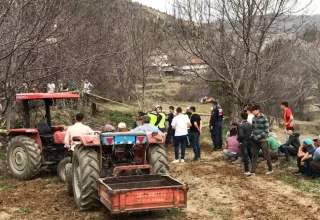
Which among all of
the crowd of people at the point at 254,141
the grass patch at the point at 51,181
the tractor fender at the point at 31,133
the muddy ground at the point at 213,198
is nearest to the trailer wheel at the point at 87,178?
the muddy ground at the point at 213,198

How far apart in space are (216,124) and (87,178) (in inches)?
306

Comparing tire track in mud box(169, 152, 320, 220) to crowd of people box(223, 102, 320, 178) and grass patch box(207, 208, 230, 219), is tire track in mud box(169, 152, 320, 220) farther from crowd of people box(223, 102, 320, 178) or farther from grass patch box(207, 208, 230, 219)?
crowd of people box(223, 102, 320, 178)

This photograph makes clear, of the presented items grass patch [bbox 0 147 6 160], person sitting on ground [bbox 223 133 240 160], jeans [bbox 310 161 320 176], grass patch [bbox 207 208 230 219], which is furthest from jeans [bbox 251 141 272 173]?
grass patch [bbox 0 147 6 160]

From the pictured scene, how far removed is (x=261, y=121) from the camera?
10336mm

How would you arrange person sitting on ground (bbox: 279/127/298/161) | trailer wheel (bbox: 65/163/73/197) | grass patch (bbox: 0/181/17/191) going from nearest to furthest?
trailer wheel (bbox: 65/163/73/197) < grass patch (bbox: 0/181/17/191) < person sitting on ground (bbox: 279/127/298/161)

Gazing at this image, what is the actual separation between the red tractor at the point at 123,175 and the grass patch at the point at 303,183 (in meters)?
3.11

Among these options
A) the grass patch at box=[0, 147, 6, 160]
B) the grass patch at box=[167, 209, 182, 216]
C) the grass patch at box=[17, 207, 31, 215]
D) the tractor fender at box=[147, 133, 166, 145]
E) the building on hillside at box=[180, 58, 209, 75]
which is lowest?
the grass patch at box=[167, 209, 182, 216]

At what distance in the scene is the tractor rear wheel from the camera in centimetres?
970

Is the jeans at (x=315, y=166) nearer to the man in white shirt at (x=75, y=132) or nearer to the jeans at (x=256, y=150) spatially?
the jeans at (x=256, y=150)

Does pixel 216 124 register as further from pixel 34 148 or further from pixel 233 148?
pixel 34 148

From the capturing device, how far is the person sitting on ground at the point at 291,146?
11195 millimetres

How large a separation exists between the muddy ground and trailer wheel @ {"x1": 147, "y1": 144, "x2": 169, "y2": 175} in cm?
75

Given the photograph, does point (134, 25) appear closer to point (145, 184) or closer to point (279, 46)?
point (279, 46)

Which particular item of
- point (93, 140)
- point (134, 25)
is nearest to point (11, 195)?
point (93, 140)
